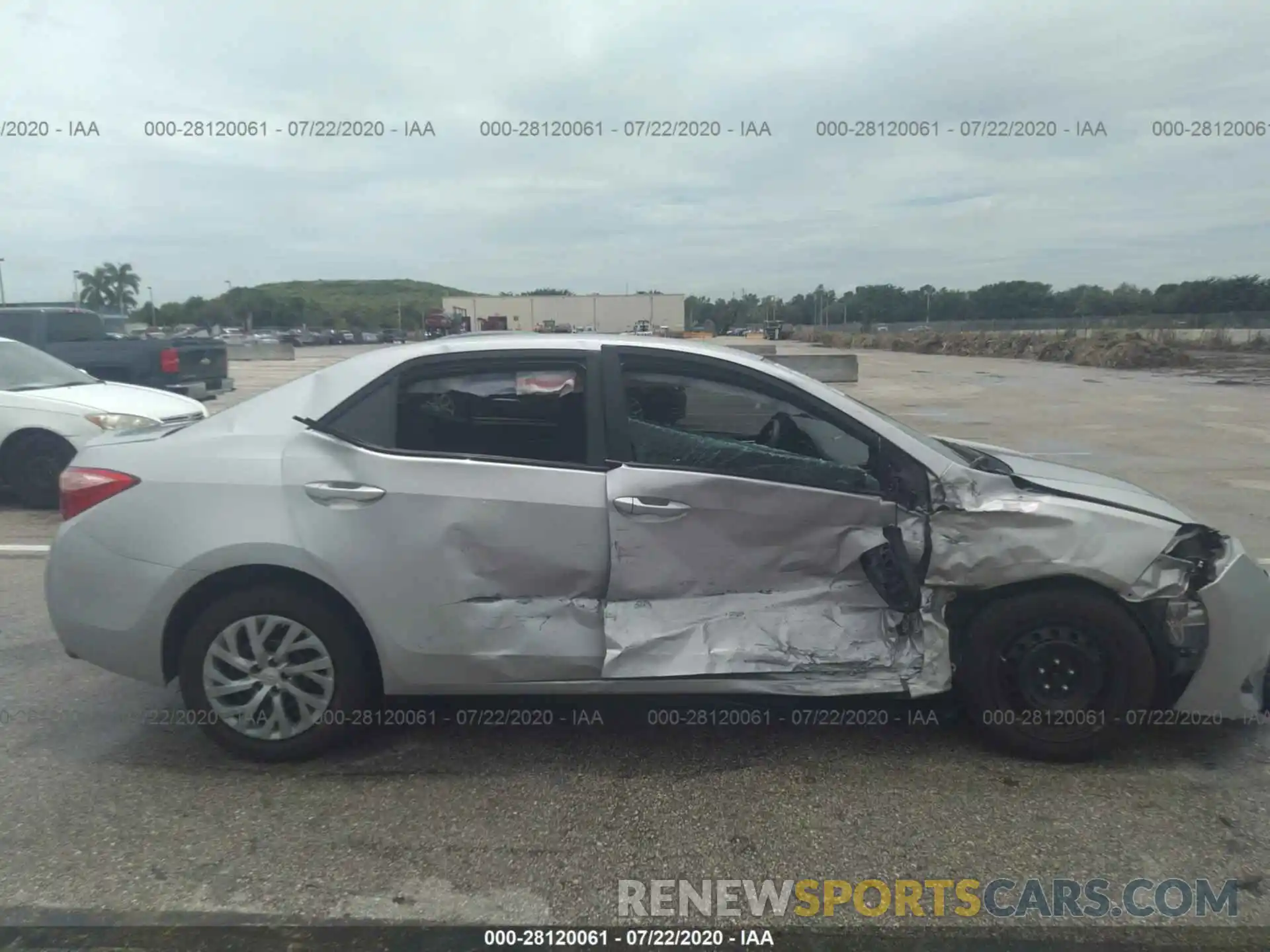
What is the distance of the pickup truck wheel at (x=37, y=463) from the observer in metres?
8.94

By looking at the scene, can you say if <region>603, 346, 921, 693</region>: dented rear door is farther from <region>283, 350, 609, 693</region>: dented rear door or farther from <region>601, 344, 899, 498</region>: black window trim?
<region>283, 350, 609, 693</region>: dented rear door

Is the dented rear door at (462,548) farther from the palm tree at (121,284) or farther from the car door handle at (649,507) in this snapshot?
the palm tree at (121,284)

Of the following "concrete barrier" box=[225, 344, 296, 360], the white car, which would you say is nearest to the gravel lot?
the white car

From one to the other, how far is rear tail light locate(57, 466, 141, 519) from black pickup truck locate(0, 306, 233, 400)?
10.1 metres

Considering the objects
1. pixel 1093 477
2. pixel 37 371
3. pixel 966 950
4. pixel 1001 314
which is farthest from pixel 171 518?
pixel 1001 314

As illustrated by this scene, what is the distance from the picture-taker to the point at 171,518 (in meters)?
3.84

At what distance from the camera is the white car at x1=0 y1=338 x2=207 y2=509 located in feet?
28.8

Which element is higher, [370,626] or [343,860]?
[370,626]

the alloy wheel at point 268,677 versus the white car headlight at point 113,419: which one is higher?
the white car headlight at point 113,419

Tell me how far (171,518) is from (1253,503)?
366 inches

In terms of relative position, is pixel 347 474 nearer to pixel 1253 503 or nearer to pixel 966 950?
pixel 966 950

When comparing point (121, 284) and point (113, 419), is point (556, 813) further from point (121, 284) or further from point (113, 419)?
point (121, 284)

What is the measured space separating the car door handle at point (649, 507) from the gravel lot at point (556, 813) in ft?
3.36

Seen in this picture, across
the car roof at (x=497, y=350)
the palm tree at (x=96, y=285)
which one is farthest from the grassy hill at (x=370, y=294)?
the palm tree at (x=96, y=285)
